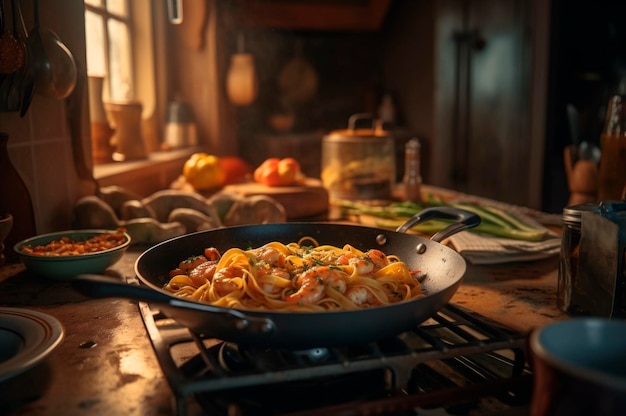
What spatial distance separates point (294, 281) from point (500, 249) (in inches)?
32.5

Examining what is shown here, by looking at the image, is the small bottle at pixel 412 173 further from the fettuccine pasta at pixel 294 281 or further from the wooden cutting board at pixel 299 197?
the fettuccine pasta at pixel 294 281

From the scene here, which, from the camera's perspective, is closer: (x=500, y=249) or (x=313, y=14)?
(x=500, y=249)

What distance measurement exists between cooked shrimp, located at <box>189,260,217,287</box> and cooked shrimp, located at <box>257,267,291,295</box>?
12cm

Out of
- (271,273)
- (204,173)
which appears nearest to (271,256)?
(271,273)

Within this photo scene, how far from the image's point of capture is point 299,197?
253 centimetres

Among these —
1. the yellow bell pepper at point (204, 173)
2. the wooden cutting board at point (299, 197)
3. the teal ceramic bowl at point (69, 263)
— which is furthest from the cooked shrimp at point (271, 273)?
the yellow bell pepper at point (204, 173)

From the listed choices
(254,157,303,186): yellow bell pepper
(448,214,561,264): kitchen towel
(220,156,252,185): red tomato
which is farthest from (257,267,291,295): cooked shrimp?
(220,156,252,185): red tomato

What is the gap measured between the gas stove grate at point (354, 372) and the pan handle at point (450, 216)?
200 mm

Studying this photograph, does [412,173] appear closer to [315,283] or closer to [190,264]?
[190,264]

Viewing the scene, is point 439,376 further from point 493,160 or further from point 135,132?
point 493,160

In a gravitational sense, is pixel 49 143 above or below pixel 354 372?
above

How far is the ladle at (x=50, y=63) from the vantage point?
5.72 ft

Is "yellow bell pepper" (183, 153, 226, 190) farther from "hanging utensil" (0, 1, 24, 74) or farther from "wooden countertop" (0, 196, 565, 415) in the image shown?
"hanging utensil" (0, 1, 24, 74)

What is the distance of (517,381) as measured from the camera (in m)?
0.96
